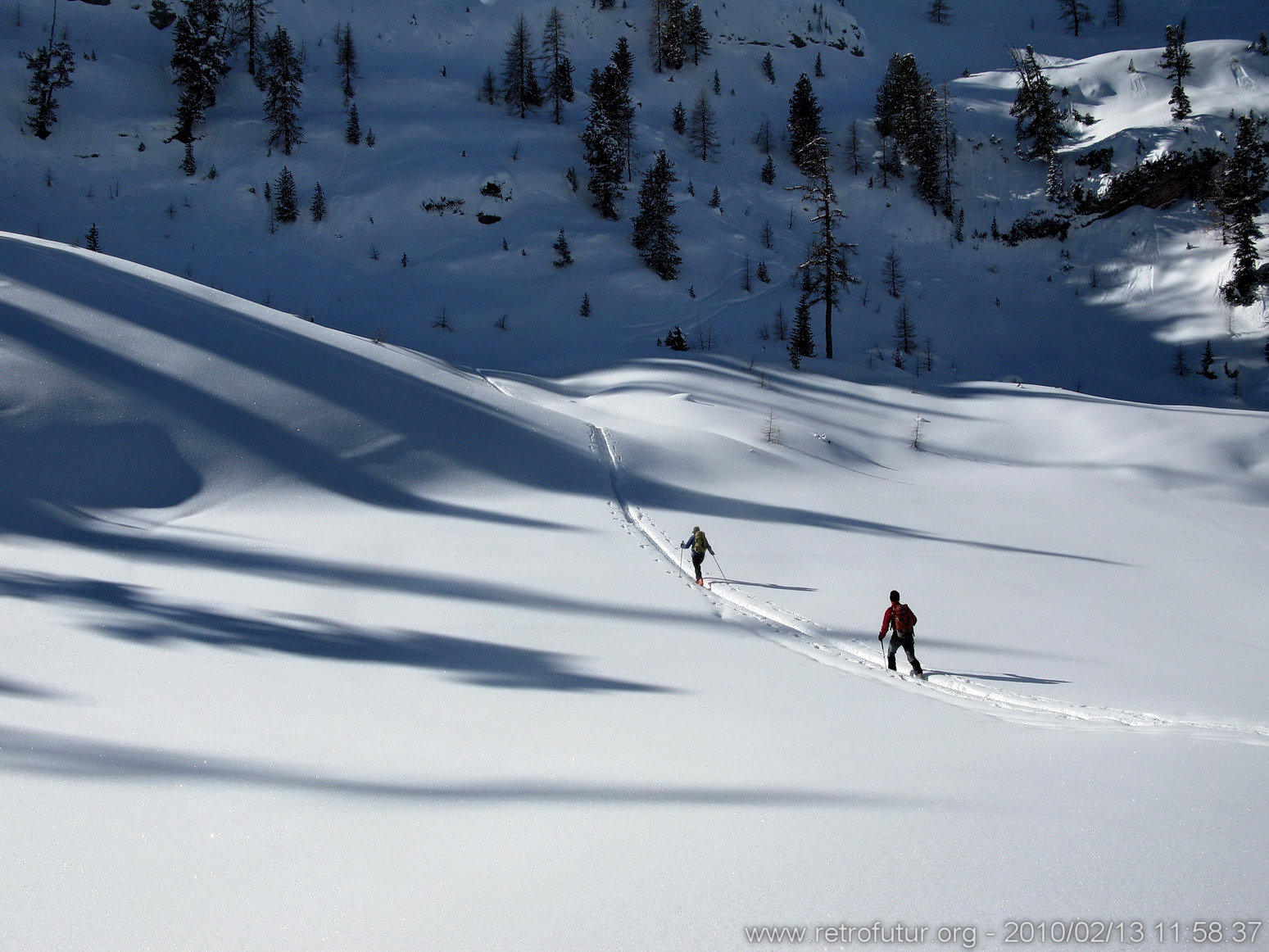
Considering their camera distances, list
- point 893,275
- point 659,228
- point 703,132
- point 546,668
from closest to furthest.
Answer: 1. point 546,668
2. point 659,228
3. point 893,275
4. point 703,132

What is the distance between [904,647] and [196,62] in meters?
54.6

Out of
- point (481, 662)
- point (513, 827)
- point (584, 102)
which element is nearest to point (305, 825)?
point (513, 827)

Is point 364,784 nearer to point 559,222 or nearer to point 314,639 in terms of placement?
point 314,639

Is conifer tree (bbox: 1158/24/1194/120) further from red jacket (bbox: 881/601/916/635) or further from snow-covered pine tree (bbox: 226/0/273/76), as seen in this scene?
snow-covered pine tree (bbox: 226/0/273/76)

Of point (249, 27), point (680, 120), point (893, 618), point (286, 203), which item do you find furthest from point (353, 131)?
point (893, 618)

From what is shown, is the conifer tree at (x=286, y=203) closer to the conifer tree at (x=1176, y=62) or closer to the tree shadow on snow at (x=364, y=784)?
the tree shadow on snow at (x=364, y=784)

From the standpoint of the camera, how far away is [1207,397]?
32312mm

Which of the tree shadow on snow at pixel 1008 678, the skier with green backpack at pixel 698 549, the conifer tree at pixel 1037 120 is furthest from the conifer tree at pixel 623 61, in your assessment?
the tree shadow on snow at pixel 1008 678

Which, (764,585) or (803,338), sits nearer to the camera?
(764,585)

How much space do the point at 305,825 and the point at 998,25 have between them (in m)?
99.9

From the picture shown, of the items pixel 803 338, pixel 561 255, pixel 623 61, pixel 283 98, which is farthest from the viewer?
pixel 623 61

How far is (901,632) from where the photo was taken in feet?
27.1
